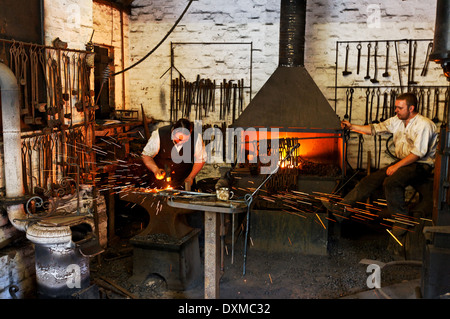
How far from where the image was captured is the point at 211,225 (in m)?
3.45

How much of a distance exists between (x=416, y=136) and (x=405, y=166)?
0.34 metres

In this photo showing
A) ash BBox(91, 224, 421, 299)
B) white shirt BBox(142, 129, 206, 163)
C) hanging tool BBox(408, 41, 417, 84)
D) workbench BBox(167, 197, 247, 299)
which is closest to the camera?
workbench BBox(167, 197, 247, 299)

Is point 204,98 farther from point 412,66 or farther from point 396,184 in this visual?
point 396,184

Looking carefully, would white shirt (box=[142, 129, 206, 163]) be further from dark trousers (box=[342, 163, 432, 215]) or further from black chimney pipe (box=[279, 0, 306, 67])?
black chimney pipe (box=[279, 0, 306, 67])

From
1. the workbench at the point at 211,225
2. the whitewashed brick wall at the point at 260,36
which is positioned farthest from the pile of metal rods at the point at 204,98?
the workbench at the point at 211,225

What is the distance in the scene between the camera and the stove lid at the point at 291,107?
580 cm

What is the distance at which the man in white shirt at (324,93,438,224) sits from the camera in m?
5.17

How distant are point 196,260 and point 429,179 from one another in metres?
2.70

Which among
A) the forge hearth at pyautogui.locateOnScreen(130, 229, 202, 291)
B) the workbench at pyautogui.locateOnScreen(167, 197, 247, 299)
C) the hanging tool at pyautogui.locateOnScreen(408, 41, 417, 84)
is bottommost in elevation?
the forge hearth at pyautogui.locateOnScreen(130, 229, 202, 291)

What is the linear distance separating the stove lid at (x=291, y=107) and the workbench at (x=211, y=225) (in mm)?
2472

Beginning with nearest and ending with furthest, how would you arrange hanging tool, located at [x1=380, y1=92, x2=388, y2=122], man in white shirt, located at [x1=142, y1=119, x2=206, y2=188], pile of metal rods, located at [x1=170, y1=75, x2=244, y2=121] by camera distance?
1. man in white shirt, located at [x1=142, y1=119, x2=206, y2=188]
2. hanging tool, located at [x1=380, y1=92, x2=388, y2=122]
3. pile of metal rods, located at [x1=170, y1=75, x2=244, y2=121]

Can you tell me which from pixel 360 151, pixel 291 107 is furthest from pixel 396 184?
pixel 360 151

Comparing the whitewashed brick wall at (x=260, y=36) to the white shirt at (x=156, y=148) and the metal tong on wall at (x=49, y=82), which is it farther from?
the metal tong on wall at (x=49, y=82)

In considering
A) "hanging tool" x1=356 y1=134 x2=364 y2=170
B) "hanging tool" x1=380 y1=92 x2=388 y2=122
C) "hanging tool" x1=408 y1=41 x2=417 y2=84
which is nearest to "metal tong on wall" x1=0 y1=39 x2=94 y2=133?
"hanging tool" x1=356 y1=134 x2=364 y2=170
